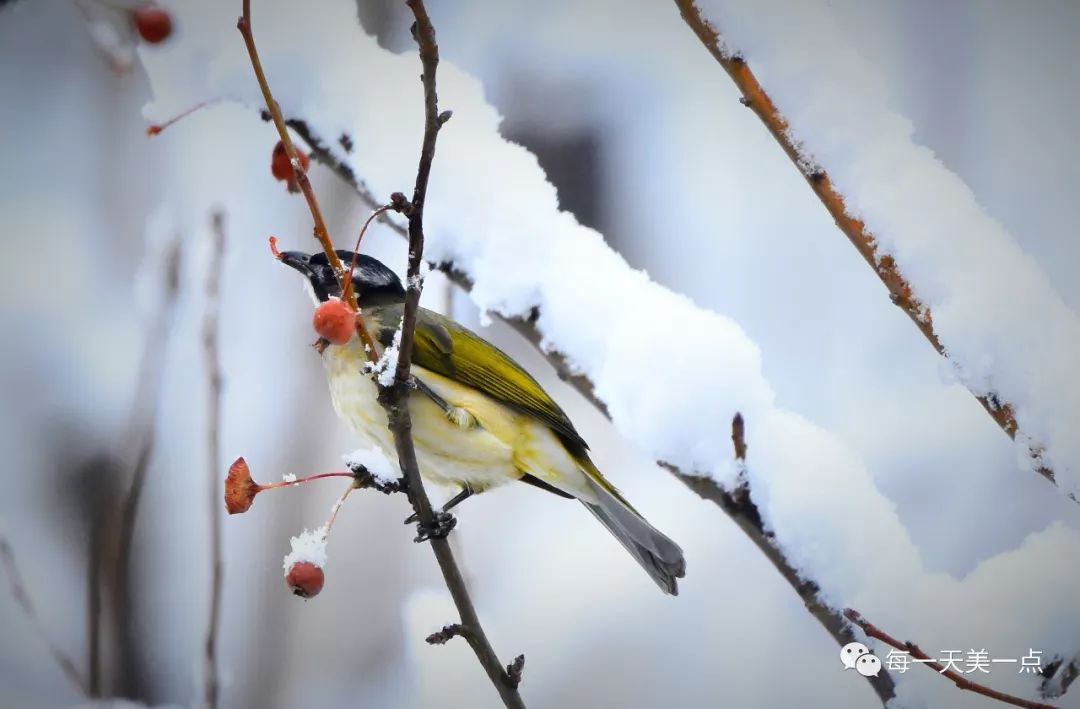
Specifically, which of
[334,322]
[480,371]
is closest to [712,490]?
[480,371]

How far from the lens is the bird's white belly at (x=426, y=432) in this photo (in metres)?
1.27

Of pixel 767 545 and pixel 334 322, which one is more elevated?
pixel 334 322

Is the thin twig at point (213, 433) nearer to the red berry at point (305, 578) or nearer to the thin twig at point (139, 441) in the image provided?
the thin twig at point (139, 441)

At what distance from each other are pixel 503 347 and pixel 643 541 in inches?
16.3

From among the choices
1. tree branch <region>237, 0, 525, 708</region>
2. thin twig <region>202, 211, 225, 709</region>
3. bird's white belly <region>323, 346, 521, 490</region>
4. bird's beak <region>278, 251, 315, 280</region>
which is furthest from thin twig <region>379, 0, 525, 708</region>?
thin twig <region>202, 211, 225, 709</region>

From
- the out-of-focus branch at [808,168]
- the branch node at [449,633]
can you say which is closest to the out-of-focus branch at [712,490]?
the out-of-focus branch at [808,168]

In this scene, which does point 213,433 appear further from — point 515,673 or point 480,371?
point 515,673

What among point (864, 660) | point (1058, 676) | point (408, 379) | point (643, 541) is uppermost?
point (408, 379)

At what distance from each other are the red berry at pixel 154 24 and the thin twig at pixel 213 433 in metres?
0.30

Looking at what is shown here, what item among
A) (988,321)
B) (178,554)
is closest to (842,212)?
(988,321)

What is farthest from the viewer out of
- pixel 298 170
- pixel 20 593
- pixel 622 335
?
pixel 20 593

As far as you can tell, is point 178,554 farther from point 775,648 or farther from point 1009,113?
point 1009,113

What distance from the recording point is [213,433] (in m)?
1.52

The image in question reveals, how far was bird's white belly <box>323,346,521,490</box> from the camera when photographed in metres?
1.27
